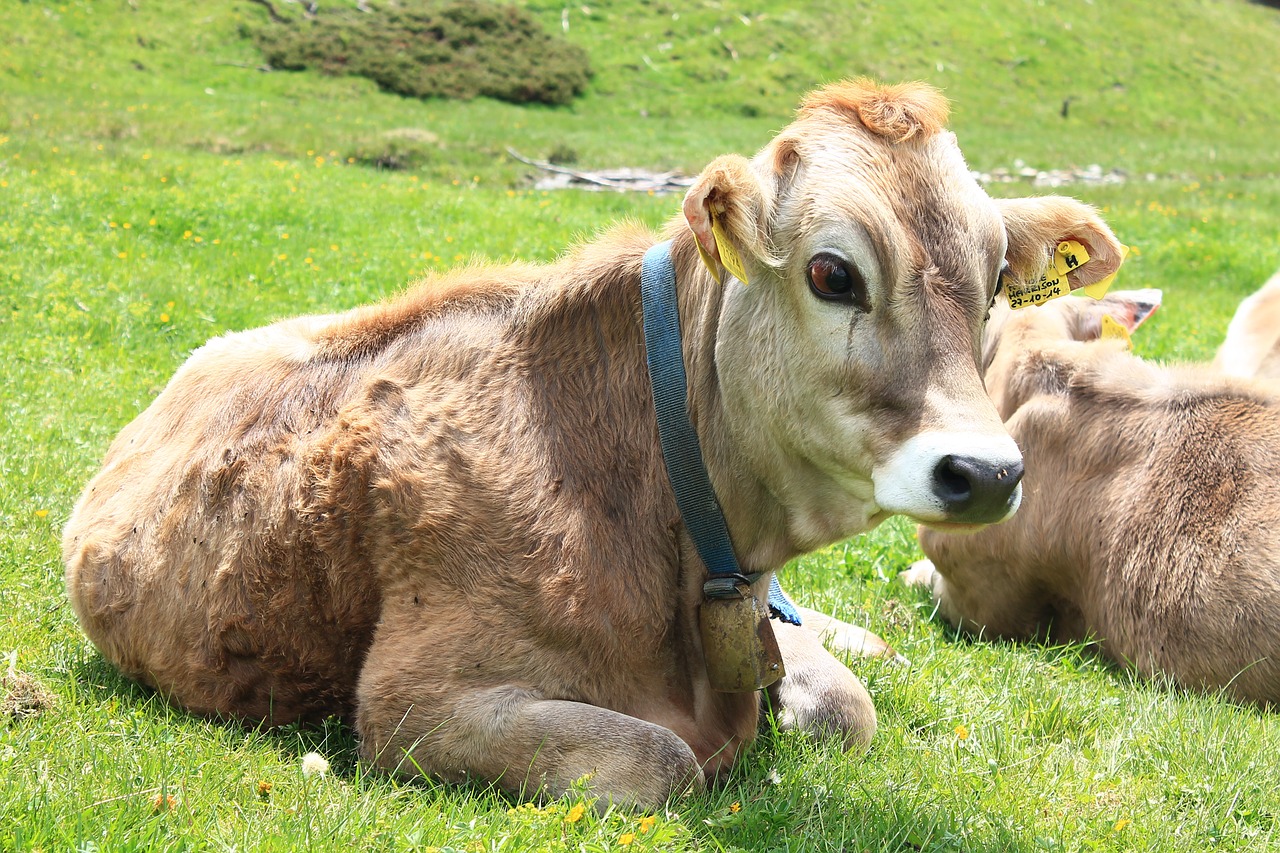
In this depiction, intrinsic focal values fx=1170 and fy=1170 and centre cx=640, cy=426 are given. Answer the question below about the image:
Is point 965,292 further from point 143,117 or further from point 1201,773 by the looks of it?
point 143,117

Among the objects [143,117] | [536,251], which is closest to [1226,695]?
[536,251]

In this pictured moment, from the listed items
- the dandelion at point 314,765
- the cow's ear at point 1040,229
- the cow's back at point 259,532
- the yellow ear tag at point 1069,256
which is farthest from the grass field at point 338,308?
the yellow ear tag at point 1069,256

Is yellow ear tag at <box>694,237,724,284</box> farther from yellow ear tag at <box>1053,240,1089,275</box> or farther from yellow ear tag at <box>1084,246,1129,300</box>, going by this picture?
yellow ear tag at <box>1084,246,1129,300</box>

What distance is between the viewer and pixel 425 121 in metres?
27.8

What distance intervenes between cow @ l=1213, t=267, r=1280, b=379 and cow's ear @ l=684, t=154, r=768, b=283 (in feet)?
19.4

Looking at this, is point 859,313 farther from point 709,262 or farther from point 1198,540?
point 1198,540

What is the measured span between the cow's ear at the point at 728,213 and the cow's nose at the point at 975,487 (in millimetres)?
932

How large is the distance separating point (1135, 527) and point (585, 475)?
3166 millimetres

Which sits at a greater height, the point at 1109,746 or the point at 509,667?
the point at 509,667

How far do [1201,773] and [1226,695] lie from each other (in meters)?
1.07

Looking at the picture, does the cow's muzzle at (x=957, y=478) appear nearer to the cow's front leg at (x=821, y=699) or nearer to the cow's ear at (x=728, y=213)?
the cow's ear at (x=728, y=213)

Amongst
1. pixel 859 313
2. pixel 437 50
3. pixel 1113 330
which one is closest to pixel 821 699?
pixel 859 313

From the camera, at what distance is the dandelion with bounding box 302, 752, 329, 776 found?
4.02 meters

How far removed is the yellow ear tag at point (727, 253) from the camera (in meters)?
3.79
